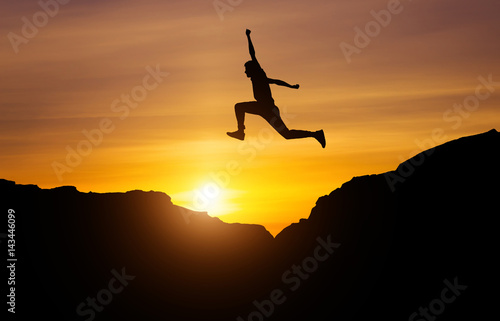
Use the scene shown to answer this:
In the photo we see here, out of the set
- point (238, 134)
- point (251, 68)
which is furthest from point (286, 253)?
point (251, 68)

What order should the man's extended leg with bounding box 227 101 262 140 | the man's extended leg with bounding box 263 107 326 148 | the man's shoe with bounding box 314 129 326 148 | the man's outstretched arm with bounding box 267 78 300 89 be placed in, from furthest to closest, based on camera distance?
the man's shoe with bounding box 314 129 326 148, the man's extended leg with bounding box 227 101 262 140, the man's extended leg with bounding box 263 107 326 148, the man's outstretched arm with bounding box 267 78 300 89

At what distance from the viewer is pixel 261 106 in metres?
21.5

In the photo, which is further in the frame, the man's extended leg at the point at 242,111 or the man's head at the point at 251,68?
the man's extended leg at the point at 242,111

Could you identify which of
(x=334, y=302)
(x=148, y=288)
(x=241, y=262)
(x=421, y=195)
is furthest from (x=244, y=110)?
(x=148, y=288)

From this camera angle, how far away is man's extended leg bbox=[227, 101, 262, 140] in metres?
21.6

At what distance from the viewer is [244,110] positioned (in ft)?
71.9

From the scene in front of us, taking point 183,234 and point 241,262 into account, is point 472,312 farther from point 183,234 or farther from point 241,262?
point 183,234

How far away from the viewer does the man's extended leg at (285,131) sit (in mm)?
21422

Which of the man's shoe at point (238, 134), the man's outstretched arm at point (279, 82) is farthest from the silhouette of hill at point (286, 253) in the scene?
the man's outstretched arm at point (279, 82)

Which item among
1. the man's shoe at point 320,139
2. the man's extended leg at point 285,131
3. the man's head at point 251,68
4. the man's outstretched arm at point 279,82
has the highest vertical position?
the man's head at point 251,68

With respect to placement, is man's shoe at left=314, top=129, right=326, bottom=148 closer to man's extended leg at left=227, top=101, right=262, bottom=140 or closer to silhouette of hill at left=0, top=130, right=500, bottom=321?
man's extended leg at left=227, top=101, right=262, bottom=140

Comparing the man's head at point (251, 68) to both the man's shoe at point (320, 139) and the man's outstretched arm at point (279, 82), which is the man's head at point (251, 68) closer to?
the man's outstretched arm at point (279, 82)

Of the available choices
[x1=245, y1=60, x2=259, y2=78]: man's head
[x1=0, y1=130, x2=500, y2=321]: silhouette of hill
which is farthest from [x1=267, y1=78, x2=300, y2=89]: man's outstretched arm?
[x1=0, y1=130, x2=500, y2=321]: silhouette of hill

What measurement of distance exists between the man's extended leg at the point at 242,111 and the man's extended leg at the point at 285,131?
0.39 m
